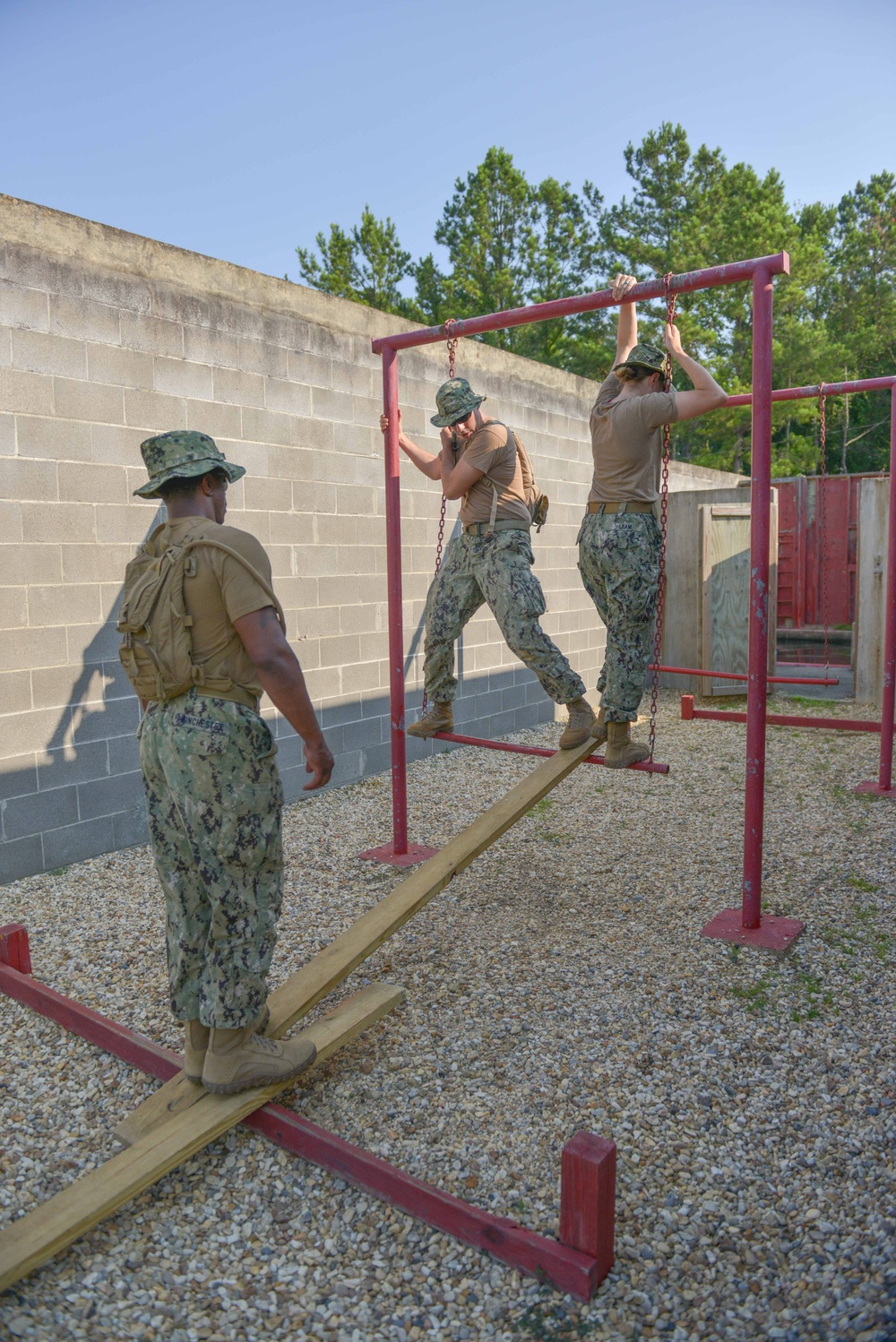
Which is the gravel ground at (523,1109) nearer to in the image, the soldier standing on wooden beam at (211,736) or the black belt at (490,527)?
the soldier standing on wooden beam at (211,736)

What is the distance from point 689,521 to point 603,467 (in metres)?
6.60

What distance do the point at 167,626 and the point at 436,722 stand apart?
8.12 ft

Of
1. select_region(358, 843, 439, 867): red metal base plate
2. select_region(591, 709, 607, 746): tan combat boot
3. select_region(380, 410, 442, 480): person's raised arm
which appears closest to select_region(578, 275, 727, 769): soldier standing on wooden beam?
select_region(591, 709, 607, 746): tan combat boot

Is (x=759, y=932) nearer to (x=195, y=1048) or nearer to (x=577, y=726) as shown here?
(x=577, y=726)

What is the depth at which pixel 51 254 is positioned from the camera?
461 cm

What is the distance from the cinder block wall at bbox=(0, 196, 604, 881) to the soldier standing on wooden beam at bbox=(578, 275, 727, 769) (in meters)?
2.42

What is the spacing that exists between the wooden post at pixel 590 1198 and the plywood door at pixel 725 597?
26.1 ft

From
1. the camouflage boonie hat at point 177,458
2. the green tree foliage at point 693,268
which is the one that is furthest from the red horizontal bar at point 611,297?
the green tree foliage at point 693,268

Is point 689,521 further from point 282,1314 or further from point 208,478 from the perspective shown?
point 282,1314

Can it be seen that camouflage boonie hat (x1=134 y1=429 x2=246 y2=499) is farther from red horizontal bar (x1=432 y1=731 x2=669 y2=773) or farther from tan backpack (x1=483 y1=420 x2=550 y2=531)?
red horizontal bar (x1=432 y1=731 x2=669 y2=773)

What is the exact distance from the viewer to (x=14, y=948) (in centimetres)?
358

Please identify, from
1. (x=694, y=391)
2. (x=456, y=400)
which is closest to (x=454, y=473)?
(x=456, y=400)

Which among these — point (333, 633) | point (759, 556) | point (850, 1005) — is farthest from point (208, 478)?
point (333, 633)

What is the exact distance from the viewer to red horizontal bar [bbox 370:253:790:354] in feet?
11.8
